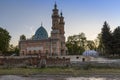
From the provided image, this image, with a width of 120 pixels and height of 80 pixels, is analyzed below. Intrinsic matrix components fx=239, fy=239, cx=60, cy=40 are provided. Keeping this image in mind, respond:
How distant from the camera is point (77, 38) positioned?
88.2 metres

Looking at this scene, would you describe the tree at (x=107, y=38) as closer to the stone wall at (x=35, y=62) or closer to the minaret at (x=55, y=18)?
the minaret at (x=55, y=18)

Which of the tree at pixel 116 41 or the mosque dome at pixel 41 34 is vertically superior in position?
the mosque dome at pixel 41 34

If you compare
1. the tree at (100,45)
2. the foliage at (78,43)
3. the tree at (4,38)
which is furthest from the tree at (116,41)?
the tree at (4,38)

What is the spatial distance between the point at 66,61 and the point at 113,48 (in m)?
25.3

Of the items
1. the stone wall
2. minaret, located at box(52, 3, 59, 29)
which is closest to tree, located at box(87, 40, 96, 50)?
minaret, located at box(52, 3, 59, 29)

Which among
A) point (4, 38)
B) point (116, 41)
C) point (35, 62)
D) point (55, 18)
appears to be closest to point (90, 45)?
point (55, 18)

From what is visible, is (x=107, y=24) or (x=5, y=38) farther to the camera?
(x=5, y=38)

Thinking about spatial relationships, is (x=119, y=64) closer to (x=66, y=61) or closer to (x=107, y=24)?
(x=66, y=61)

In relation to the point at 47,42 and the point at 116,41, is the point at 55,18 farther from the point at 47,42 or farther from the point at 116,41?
the point at 116,41

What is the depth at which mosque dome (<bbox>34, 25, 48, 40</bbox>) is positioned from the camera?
227ft

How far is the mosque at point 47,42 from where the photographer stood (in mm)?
64625

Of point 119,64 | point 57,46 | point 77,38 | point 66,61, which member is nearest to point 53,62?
point 66,61

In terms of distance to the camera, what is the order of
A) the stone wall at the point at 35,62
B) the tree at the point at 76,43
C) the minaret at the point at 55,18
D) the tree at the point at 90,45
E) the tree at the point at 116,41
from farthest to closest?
1. the tree at the point at 90,45
2. the tree at the point at 76,43
3. the minaret at the point at 55,18
4. the tree at the point at 116,41
5. the stone wall at the point at 35,62

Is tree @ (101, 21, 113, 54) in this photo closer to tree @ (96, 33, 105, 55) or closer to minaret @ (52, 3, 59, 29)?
tree @ (96, 33, 105, 55)
